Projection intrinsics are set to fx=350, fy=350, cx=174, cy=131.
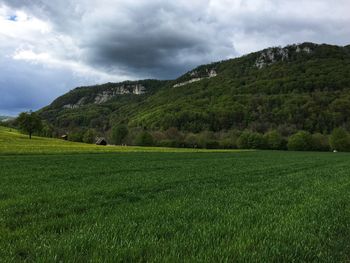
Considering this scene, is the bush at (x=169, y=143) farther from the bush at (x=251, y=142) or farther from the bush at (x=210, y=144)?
the bush at (x=251, y=142)

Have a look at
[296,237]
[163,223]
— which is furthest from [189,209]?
[296,237]

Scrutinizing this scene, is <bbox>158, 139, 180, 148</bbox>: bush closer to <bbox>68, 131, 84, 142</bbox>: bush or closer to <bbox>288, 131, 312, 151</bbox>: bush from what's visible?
<bbox>68, 131, 84, 142</bbox>: bush

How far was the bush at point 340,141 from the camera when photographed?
5517 inches

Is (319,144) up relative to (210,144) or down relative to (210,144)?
up

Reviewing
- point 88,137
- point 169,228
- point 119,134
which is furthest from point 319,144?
point 169,228

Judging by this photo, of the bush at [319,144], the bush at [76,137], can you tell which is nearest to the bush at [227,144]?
the bush at [319,144]

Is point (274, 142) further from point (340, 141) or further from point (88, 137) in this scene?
point (88, 137)

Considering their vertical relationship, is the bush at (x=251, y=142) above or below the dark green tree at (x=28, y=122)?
below

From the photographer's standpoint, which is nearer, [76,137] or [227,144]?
[227,144]

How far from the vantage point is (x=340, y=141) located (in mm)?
140250

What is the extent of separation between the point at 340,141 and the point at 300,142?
15697 mm

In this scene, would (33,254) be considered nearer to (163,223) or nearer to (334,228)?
(163,223)

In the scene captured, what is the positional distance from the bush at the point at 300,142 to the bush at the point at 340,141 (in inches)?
345

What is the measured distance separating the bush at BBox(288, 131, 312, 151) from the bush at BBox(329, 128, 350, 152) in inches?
345
